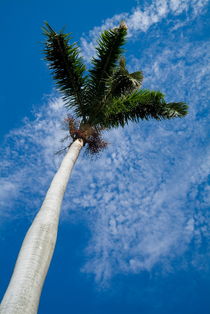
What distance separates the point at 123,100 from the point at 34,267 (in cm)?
720

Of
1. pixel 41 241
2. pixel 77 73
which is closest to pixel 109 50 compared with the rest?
pixel 77 73

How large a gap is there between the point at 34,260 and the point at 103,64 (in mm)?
7750

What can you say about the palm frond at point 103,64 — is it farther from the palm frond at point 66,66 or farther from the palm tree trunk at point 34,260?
the palm tree trunk at point 34,260

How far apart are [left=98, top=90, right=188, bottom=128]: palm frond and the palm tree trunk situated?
4.60 meters

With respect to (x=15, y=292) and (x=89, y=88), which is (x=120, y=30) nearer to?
(x=89, y=88)

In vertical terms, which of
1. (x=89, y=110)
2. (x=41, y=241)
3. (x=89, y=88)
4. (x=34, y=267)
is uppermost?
(x=89, y=88)

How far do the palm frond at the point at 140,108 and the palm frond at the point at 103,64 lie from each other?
0.64 metres

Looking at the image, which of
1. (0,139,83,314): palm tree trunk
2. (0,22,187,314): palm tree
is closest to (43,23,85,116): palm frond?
(0,22,187,314): palm tree

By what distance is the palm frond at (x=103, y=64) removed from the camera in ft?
31.7

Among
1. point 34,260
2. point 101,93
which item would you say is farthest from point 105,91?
point 34,260

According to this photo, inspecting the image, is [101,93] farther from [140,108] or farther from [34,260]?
[34,260]

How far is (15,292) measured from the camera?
3906mm

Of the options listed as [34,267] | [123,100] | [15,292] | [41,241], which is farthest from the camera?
[123,100]

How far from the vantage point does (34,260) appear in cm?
448
